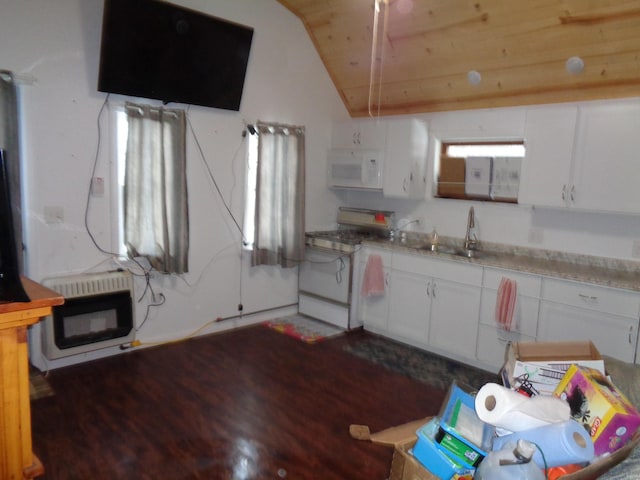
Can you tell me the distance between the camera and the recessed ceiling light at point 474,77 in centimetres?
378

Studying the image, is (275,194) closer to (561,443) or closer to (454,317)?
(454,317)

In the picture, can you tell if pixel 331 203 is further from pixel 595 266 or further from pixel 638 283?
pixel 638 283

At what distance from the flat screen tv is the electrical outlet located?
361 centimetres

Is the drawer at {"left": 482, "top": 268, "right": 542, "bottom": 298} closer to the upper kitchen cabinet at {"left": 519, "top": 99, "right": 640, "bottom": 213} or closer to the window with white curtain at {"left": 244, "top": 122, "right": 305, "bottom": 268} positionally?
the upper kitchen cabinet at {"left": 519, "top": 99, "right": 640, "bottom": 213}

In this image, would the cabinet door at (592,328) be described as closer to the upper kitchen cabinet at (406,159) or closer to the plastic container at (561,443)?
the upper kitchen cabinet at (406,159)

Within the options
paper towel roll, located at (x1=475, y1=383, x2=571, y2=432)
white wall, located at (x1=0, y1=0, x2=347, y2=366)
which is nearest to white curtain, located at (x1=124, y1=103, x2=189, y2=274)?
white wall, located at (x1=0, y1=0, x2=347, y2=366)

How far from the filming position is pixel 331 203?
202 inches

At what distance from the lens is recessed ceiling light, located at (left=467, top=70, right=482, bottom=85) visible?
149 inches

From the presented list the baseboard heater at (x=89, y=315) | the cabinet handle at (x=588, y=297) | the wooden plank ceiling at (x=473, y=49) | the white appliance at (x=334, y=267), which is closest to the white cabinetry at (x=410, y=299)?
the white appliance at (x=334, y=267)

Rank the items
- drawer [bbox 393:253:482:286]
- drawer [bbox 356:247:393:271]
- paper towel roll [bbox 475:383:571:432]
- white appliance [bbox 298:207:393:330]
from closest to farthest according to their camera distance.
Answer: paper towel roll [bbox 475:383:571:432], drawer [bbox 393:253:482:286], drawer [bbox 356:247:393:271], white appliance [bbox 298:207:393:330]

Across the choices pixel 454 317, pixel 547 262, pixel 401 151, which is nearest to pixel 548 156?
pixel 547 262

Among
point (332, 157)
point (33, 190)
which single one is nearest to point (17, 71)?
point (33, 190)

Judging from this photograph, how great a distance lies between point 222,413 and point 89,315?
127 cm

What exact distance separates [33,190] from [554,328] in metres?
3.75
